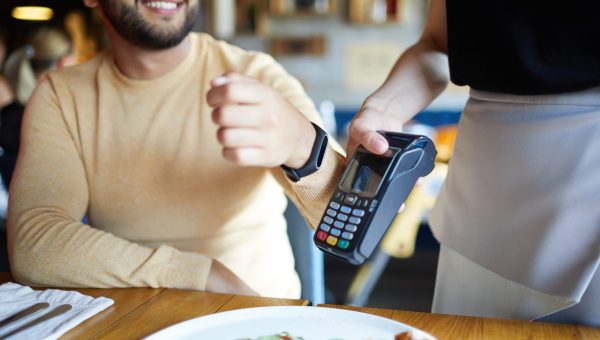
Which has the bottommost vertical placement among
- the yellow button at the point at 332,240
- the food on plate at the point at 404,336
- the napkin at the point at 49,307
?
the napkin at the point at 49,307

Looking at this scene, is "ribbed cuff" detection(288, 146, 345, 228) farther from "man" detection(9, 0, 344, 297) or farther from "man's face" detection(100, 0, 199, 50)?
"man's face" detection(100, 0, 199, 50)

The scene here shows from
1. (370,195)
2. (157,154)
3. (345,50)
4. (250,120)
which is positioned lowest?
(345,50)

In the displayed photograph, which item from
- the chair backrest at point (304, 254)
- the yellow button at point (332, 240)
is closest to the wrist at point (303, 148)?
the yellow button at point (332, 240)

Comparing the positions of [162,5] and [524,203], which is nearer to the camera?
[524,203]

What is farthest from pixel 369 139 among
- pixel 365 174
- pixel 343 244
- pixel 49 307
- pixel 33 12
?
pixel 33 12

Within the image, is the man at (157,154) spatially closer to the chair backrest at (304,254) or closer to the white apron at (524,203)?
the chair backrest at (304,254)

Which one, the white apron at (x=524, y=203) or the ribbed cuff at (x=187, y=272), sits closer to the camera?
the white apron at (x=524, y=203)

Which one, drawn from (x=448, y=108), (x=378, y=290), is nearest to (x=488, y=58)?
(x=378, y=290)

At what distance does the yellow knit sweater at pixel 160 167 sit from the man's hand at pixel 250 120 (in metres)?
0.47

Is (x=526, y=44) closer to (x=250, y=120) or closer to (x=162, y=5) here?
(x=250, y=120)

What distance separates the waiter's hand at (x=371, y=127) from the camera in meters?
0.78

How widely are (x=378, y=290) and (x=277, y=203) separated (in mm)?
1898

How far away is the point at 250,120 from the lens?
69 centimetres

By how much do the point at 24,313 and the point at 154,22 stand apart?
735mm
